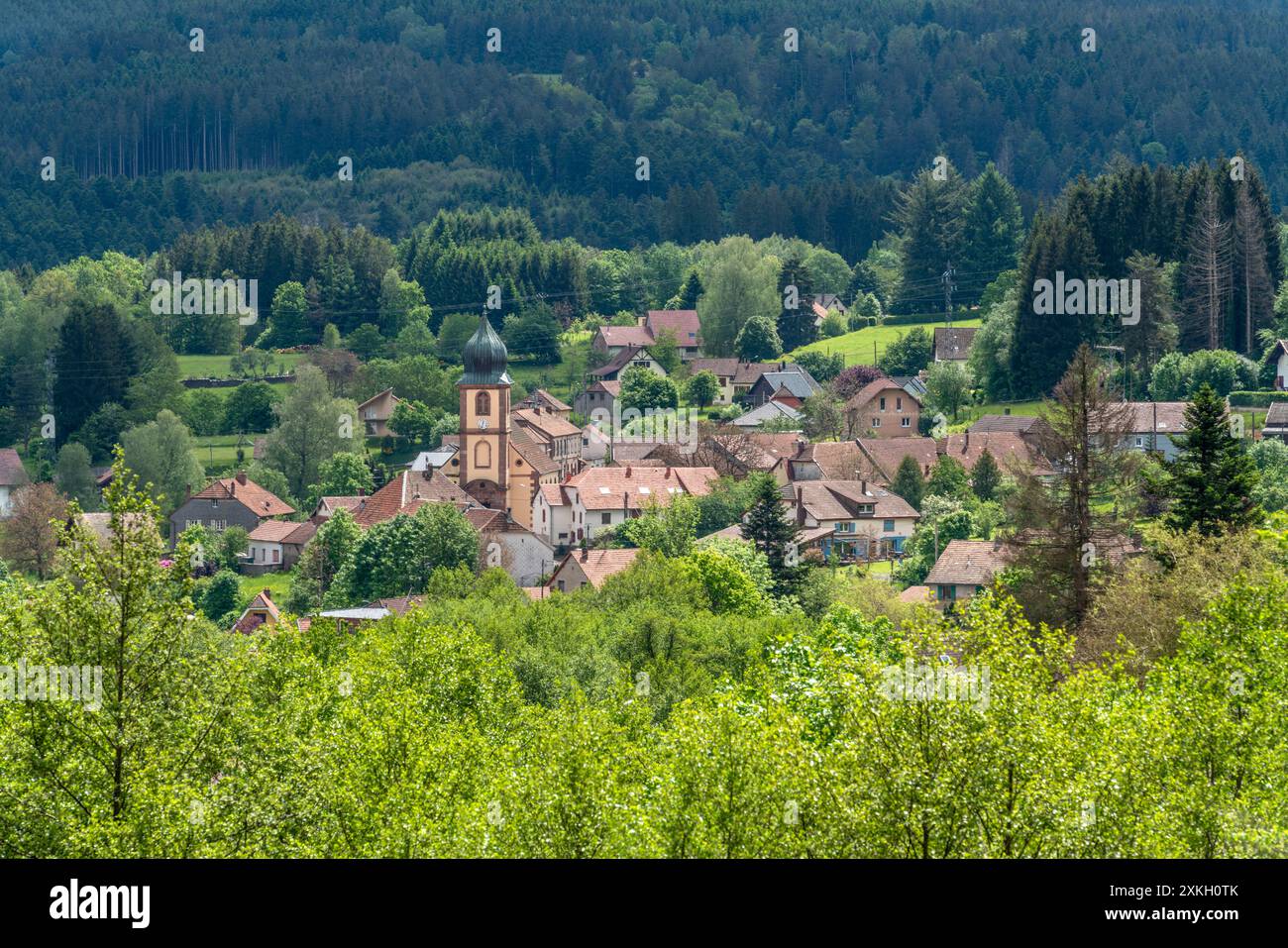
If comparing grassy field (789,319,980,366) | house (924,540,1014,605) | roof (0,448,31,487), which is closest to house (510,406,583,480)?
grassy field (789,319,980,366)

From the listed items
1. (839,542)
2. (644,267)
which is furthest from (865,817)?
(644,267)

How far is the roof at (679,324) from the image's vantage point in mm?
149250

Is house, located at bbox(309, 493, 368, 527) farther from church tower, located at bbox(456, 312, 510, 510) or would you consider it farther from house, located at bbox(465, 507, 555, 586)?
house, located at bbox(465, 507, 555, 586)

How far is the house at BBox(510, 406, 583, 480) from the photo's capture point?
355 feet

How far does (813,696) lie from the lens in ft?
104

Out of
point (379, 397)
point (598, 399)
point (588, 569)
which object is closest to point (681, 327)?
point (598, 399)

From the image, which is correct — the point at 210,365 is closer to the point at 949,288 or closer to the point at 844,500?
the point at 949,288

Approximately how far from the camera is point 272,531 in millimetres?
96000

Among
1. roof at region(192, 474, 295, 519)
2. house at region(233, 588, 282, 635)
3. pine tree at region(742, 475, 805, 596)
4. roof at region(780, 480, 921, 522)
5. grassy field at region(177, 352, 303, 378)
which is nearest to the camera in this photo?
house at region(233, 588, 282, 635)

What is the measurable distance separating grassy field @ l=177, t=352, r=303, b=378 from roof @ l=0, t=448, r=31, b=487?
17.4m

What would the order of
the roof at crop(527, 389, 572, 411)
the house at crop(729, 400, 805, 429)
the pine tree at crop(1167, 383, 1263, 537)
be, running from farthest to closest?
the roof at crop(527, 389, 572, 411) < the house at crop(729, 400, 805, 429) < the pine tree at crop(1167, 383, 1263, 537)

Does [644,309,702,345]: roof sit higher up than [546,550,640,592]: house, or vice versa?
[644,309,702,345]: roof
